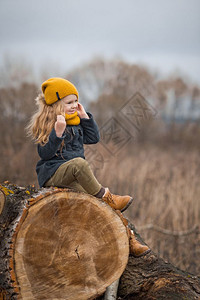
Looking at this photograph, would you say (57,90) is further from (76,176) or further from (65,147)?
(76,176)

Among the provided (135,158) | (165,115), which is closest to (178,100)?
(165,115)

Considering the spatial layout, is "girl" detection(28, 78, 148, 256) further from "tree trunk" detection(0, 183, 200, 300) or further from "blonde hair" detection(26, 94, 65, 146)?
"tree trunk" detection(0, 183, 200, 300)

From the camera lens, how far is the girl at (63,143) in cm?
192

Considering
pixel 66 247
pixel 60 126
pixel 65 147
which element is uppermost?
pixel 60 126

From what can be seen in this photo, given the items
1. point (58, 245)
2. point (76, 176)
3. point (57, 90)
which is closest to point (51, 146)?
point (76, 176)

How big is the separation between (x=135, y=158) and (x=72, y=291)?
575 cm

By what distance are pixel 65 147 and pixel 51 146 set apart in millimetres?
144

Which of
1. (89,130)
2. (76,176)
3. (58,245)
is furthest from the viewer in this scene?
(89,130)

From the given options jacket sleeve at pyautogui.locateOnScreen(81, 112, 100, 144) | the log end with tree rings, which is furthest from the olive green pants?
jacket sleeve at pyautogui.locateOnScreen(81, 112, 100, 144)

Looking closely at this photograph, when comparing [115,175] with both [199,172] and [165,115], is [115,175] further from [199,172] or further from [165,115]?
[165,115]

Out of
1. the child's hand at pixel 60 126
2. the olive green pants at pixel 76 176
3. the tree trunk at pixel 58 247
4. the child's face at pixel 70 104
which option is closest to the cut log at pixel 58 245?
the tree trunk at pixel 58 247

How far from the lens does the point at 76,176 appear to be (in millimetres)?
1896

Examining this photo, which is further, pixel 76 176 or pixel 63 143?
pixel 63 143

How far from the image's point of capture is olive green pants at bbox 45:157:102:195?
6.22 ft
